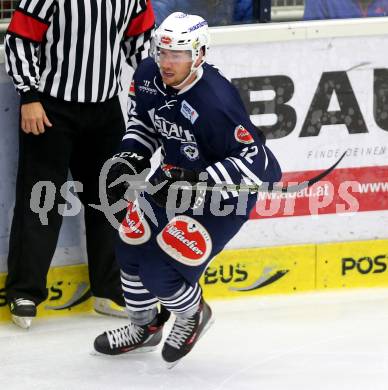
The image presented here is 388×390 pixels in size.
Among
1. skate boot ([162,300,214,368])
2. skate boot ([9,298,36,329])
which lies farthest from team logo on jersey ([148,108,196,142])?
skate boot ([9,298,36,329])

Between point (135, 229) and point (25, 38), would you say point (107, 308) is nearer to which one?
point (135, 229)

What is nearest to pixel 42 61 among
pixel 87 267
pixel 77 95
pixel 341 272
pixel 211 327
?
pixel 77 95

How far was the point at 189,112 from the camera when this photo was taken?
3.72 m

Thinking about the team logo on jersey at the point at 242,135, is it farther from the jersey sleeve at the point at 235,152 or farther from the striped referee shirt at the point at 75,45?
the striped referee shirt at the point at 75,45

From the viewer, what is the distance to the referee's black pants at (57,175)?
14.0 ft

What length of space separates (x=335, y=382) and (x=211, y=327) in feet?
2.12

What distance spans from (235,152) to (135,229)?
40cm

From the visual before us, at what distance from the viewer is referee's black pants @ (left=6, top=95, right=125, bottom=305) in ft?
14.0

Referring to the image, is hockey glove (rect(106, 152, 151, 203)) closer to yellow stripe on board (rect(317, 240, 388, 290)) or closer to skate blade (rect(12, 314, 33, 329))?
skate blade (rect(12, 314, 33, 329))

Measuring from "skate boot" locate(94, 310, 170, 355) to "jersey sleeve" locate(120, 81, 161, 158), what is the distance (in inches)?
23.0

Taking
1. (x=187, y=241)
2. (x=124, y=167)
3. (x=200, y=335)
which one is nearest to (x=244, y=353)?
(x=200, y=335)

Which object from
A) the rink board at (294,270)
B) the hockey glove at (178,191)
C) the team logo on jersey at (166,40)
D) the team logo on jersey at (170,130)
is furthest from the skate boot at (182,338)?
the team logo on jersey at (166,40)

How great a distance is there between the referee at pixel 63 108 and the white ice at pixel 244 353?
0.60ft

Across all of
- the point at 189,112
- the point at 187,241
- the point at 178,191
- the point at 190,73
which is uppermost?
the point at 190,73
